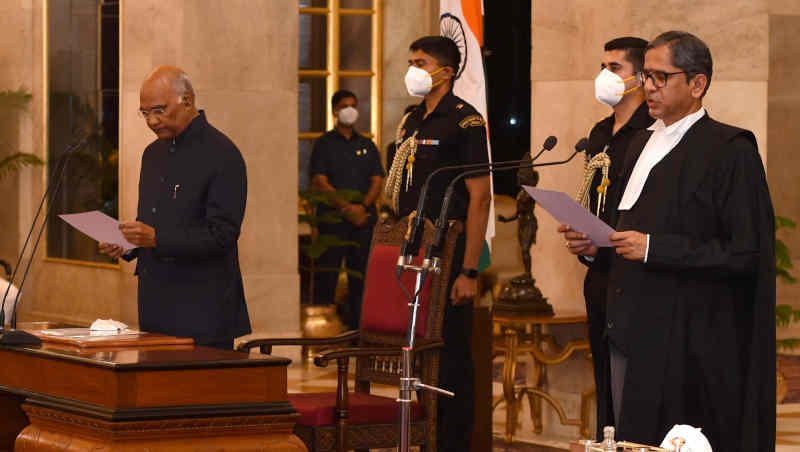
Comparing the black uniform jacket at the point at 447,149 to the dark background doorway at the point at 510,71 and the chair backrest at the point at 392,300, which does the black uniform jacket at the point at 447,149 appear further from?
the dark background doorway at the point at 510,71

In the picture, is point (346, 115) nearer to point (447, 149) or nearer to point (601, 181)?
point (447, 149)

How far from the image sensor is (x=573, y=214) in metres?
4.07

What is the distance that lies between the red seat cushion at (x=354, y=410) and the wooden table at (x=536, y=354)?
1801 millimetres

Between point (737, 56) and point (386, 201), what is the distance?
18.9 ft

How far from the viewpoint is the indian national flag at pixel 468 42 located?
7.27 metres

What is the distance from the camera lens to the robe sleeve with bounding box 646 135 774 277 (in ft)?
12.6

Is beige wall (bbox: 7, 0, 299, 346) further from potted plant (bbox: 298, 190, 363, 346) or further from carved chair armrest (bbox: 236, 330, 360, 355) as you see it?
carved chair armrest (bbox: 236, 330, 360, 355)

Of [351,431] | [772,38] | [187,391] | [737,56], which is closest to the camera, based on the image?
[187,391]

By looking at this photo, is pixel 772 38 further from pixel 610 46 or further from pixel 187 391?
pixel 187 391

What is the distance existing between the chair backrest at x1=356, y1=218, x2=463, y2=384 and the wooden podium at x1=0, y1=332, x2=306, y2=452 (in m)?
1.04

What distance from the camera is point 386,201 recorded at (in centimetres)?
1186

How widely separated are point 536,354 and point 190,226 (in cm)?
232

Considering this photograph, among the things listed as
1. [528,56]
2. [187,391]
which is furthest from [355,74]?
[187,391]

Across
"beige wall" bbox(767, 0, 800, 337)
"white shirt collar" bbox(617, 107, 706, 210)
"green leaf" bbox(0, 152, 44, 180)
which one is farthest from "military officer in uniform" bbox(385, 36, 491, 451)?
"green leaf" bbox(0, 152, 44, 180)
